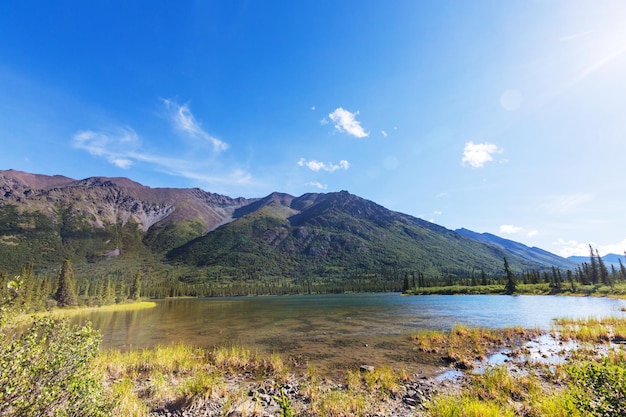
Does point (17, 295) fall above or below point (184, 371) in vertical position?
above

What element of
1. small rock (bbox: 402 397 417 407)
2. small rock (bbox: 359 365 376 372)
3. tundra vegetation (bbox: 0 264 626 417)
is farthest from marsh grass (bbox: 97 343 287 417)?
small rock (bbox: 402 397 417 407)

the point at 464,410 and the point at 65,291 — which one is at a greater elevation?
the point at 464,410

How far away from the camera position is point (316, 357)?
2698 cm

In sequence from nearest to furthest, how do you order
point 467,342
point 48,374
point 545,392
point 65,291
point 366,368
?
point 48,374
point 545,392
point 366,368
point 467,342
point 65,291

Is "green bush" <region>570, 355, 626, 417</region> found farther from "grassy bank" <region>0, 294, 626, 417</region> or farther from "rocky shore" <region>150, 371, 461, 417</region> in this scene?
"rocky shore" <region>150, 371, 461, 417</region>

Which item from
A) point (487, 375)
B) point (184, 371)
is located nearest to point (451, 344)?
point (487, 375)

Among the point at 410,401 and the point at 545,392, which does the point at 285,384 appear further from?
the point at 545,392

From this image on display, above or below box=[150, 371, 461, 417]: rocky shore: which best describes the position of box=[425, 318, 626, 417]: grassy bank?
above

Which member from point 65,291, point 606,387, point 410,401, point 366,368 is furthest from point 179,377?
point 65,291

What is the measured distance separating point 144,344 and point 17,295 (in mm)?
34370

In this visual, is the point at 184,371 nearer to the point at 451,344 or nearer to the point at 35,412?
the point at 35,412

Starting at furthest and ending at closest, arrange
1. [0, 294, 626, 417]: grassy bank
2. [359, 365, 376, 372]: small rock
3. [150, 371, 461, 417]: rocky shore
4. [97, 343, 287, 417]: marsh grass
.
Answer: [359, 365, 376, 372]: small rock < [97, 343, 287, 417]: marsh grass < [150, 371, 461, 417]: rocky shore < [0, 294, 626, 417]: grassy bank

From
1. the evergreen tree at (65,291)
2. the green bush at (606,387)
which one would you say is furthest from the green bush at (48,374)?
the evergreen tree at (65,291)

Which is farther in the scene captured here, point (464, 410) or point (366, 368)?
point (366, 368)
